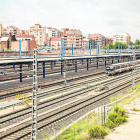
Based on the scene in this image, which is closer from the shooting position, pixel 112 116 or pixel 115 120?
pixel 115 120

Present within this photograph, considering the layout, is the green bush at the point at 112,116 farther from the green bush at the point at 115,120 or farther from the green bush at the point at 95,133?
the green bush at the point at 95,133

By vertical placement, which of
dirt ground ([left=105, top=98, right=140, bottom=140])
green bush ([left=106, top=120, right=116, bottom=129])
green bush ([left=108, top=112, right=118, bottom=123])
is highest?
green bush ([left=108, top=112, right=118, bottom=123])

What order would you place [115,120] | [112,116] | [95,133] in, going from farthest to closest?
[112,116], [115,120], [95,133]

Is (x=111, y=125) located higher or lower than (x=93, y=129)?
lower

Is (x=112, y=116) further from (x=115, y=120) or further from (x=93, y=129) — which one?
(x=93, y=129)

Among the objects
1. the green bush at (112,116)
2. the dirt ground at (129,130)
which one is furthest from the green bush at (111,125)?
the green bush at (112,116)

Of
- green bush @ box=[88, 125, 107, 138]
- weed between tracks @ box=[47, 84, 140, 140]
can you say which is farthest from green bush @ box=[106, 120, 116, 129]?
green bush @ box=[88, 125, 107, 138]

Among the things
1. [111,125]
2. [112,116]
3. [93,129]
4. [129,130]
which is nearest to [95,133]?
[93,129]

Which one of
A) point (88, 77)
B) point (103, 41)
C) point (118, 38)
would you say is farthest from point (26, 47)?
point (118, 38)

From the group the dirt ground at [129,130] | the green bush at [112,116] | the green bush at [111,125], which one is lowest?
the dirt ground at [129,130]

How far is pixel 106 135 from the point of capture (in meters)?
13.5

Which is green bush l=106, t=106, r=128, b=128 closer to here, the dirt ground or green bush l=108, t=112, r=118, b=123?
green bush l=108, t=112, r=118, b=123

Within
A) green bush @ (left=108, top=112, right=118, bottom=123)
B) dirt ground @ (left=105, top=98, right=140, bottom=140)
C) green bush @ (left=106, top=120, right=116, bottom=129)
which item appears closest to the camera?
dirt ground @ (left=105, top=98, right=140, bottom=140)

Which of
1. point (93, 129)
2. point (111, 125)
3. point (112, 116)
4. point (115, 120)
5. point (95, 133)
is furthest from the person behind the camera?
point (112, 116)
